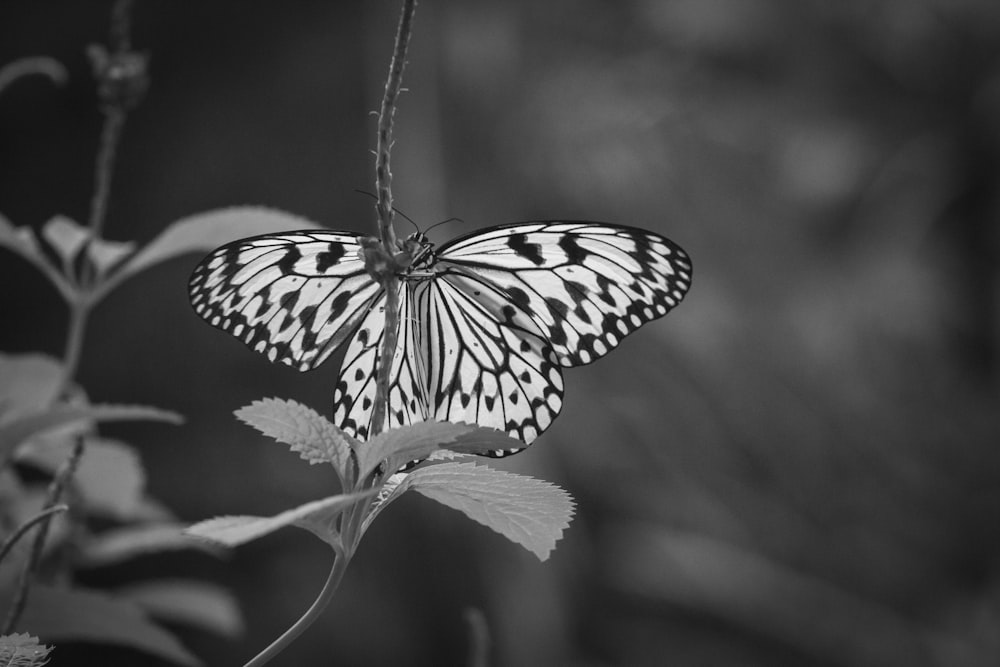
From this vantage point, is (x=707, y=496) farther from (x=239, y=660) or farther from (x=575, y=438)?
(x=239, y=660)

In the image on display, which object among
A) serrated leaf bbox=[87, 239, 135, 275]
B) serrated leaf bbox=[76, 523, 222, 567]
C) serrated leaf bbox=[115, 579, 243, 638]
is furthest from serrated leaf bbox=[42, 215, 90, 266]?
serrated leaf bbox=[115, 579, 243, 638]

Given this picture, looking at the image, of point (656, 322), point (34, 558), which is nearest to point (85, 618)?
point (34, 558)

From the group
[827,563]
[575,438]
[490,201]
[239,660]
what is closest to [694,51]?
[490,201]

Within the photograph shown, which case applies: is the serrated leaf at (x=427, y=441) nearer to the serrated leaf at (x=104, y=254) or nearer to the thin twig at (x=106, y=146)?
the thin twig at (x=106, y=146)

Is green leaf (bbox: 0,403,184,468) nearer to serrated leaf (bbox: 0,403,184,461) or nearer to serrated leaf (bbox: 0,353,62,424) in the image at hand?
serrated leaf (bbox: 0,403,184,461)

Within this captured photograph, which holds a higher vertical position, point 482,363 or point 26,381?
point 482,363

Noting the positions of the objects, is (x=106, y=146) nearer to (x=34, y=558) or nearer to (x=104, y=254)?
(x=104, y=254)

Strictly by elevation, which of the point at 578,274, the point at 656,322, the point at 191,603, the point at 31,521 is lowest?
the point at 191,603

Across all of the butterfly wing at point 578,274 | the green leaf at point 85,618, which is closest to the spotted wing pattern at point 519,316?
the butterfly wing at point 578,274
